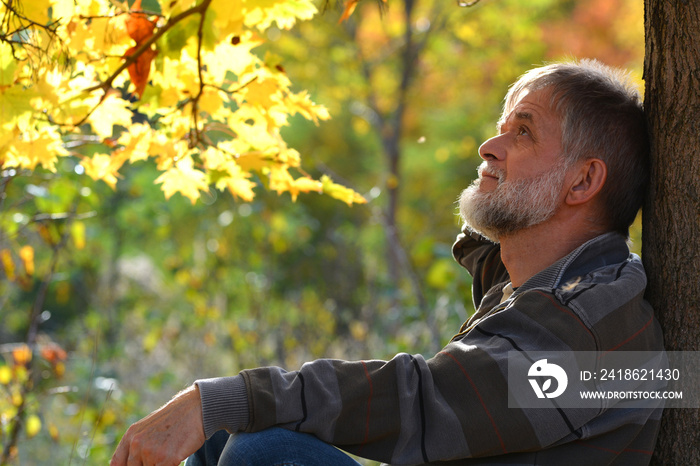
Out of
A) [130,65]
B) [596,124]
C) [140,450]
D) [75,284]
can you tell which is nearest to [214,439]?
[140,450]

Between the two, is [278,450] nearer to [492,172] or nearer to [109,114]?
[492,172]

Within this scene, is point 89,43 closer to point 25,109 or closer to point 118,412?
point 25,109

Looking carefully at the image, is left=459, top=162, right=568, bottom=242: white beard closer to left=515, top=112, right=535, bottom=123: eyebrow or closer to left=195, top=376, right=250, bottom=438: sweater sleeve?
left=515, top=112, right=535, bottom=123: eyebrow

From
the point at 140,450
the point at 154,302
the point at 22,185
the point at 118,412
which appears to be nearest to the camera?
the point at 140,450

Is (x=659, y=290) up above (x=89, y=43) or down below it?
below

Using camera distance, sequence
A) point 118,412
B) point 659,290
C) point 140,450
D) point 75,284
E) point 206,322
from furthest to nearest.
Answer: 1. point 75,284
2. point 206,322
3. point 118,412
4. point 659,290
5. point 140,450

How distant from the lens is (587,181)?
1695 millimetres

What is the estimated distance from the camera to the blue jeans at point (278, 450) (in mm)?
1271

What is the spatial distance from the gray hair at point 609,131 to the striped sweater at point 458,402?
0.38 metres

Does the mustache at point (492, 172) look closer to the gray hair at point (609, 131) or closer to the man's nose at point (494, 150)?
the man's nose at point (494, 150)

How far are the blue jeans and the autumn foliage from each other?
2.57 ft

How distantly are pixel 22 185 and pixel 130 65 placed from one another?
10.9ft

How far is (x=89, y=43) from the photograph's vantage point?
1685mm

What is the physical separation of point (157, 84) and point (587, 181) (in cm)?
113
